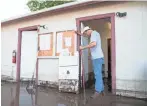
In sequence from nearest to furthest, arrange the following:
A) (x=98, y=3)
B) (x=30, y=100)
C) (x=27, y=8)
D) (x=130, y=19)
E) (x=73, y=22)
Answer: (x=30, y=100)
(x=130, y=19)
(x=98, y=3)
(x=73, y=22)
(x=27, y=8)

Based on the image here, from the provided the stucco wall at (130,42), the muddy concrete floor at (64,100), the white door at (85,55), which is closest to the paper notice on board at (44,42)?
the white door at (85,55)

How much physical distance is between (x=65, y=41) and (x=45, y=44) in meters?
1.05

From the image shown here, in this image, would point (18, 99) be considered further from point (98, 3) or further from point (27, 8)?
point (27, 8)

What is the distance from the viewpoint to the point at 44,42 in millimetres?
8969

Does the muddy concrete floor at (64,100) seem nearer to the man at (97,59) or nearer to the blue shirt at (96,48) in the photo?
the man at (97,59)

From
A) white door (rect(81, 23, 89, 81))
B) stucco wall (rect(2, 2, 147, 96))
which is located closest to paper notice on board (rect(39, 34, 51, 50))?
white door (rect(81, 23, 89, 81))

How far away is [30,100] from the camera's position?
20.2ft

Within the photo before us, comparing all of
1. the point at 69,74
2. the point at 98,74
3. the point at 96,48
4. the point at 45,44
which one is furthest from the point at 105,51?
the point at 98,74

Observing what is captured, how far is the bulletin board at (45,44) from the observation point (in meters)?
8.76

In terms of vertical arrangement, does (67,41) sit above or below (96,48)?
above

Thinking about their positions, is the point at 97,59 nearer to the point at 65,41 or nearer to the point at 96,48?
the point at 96,48

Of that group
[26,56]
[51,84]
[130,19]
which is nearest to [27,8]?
[26,56]

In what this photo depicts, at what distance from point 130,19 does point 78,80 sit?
2500 millimetres

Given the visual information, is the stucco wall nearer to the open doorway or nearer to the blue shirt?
the blue shirt
